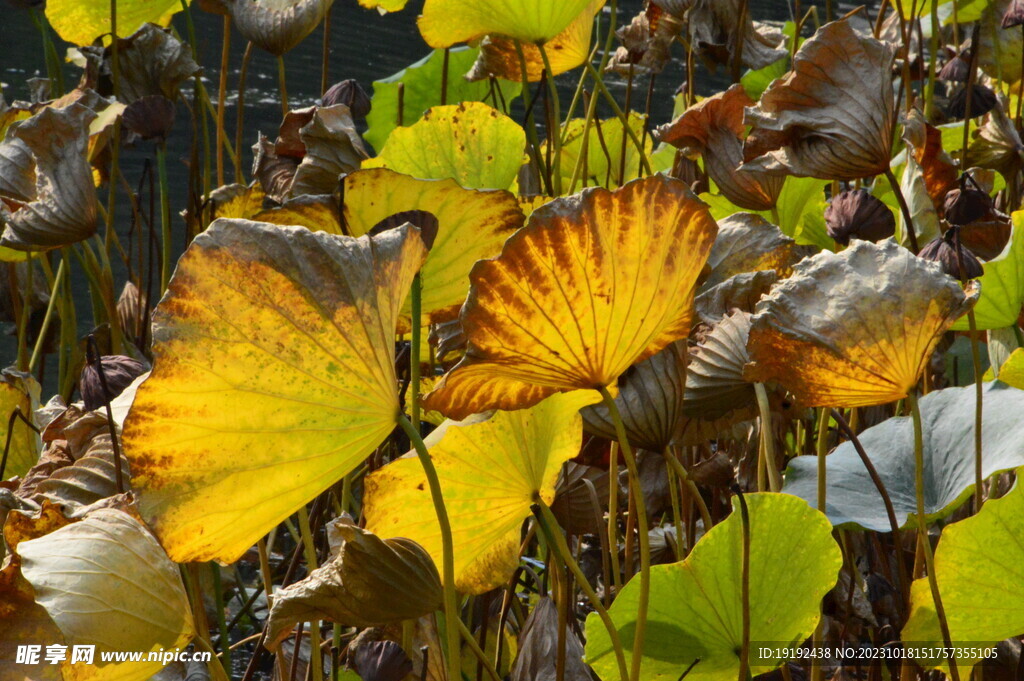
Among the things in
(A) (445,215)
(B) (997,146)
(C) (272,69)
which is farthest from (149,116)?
(C) (272,69)

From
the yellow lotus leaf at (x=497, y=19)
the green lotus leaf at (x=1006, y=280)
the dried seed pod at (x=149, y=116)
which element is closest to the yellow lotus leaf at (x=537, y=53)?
the yellow lotus leaf at (x=497, y=19)

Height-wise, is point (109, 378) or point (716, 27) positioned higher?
point (716, 27)

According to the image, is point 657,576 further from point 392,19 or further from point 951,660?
point 392,19

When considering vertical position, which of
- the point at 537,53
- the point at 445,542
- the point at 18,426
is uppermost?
the point at 537,53

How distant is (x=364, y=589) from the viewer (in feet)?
Result: 1.21

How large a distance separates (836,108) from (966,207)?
0.53ft

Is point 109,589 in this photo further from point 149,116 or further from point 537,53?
point 537,53

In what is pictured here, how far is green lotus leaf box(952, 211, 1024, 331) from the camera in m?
0.59

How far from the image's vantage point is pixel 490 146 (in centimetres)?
72

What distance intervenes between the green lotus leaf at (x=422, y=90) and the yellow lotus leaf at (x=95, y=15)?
24cm

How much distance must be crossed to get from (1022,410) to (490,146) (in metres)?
0.36

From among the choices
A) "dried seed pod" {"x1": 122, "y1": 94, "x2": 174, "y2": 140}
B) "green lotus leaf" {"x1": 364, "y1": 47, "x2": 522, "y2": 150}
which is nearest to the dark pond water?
"green lotus leaf" {"x1": 364, "y1": 47, "x2": 522, "y2": 150}

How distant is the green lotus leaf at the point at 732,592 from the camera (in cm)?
45

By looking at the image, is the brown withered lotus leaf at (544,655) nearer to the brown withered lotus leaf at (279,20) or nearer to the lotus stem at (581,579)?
the lotus stem at (581,579)
